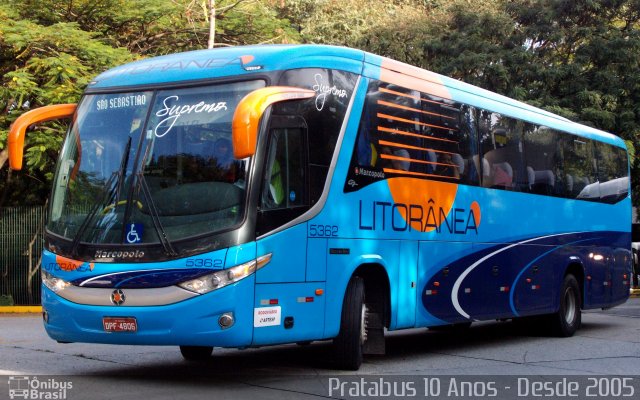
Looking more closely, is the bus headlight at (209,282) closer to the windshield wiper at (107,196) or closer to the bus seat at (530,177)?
the windshield wiper at (107,196)

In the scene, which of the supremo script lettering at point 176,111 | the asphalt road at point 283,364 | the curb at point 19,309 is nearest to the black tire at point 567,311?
the asphalt road at point 283,364

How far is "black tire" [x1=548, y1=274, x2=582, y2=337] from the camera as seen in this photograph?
1608cm

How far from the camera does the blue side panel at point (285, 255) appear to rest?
9.37 m

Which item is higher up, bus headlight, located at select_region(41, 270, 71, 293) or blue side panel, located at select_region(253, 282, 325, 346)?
bus headlight, located at select_region(41, 270, 71, 293)

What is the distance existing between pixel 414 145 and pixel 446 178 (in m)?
0.95

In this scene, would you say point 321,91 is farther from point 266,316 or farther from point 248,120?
point 266,316

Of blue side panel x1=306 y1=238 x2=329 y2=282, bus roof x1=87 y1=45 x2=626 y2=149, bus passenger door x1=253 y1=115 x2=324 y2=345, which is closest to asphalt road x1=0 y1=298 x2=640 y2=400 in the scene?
bus passenger door x1=253 y1=115 x2=324 y2=345

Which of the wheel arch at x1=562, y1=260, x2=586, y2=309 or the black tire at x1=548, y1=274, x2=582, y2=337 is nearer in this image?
the black tire at x1=548, y1=274, x2=582, y2=337

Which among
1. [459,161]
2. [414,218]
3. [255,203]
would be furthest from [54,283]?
[459,161]

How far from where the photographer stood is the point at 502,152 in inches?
560

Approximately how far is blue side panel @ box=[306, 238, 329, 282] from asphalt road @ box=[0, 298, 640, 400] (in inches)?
42.4

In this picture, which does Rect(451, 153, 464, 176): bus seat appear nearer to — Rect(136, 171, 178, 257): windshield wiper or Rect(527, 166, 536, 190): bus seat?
Rect(527, 166, 536, 190): bus seat

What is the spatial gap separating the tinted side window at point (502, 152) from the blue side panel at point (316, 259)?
13.7 ft

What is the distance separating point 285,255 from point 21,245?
16.5 meters
